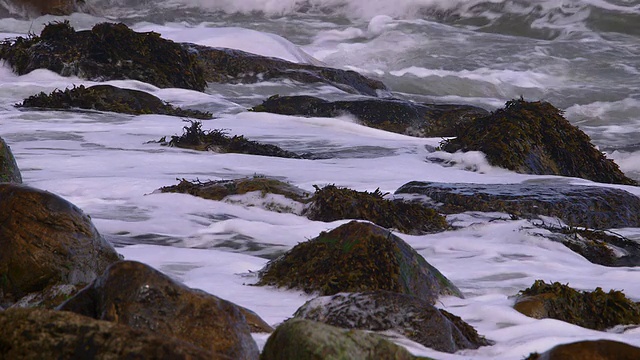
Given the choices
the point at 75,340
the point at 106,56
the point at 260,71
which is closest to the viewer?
the point at 75,340

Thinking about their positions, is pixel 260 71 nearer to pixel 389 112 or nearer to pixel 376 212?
pixel 389 112

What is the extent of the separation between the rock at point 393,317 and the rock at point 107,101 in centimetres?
850

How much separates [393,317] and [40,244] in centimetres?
139

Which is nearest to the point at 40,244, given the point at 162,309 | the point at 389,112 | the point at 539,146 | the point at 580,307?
the point at 162,309

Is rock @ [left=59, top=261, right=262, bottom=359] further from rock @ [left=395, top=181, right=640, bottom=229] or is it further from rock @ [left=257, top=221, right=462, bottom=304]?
rock @ [left=395, top=181, right=640, bottom=229]

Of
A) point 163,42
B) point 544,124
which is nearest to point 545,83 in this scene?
point 163,42

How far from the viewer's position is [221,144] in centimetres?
988

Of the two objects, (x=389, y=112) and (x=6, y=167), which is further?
(x=389, y=112)

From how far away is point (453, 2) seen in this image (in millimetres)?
28922

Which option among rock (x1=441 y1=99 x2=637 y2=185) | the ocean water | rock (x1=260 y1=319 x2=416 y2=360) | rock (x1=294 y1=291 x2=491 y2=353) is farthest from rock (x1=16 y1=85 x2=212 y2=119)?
rock (x1=260 y1=319 x2=416 y2=360)

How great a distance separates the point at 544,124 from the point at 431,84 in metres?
11.0

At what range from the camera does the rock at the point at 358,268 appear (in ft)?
15.3

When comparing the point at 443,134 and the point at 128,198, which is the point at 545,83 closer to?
the point at 443,134

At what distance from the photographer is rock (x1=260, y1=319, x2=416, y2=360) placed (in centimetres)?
262
